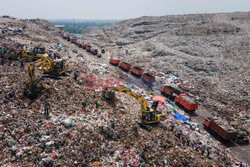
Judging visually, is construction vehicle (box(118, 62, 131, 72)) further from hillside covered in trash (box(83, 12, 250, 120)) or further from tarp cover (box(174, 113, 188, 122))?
tarp cover (box(174, 113, 188, 122))

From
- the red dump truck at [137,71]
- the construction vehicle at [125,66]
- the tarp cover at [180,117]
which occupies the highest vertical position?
the construction vehicle at [125,66]

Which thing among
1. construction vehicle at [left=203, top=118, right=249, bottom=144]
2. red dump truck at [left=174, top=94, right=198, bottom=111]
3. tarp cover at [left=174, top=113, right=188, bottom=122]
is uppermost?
red dump truck at [left=174, top=94, right=198, bottom=111]

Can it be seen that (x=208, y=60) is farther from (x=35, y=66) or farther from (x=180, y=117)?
(x=35, y=66)

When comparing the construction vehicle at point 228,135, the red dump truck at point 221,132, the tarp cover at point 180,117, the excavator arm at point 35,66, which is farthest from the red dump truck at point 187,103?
the excavator arm at point 35,66

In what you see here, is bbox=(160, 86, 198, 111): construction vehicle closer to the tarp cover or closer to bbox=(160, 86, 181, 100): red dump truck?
bbox=(160, 86, 181, 100): red dump truck

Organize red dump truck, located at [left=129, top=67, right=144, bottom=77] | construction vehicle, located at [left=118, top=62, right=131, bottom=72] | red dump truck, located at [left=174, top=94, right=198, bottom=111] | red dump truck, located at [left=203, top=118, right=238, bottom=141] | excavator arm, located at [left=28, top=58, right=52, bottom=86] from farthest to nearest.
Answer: construction vehicle, located at [left=118, top=62, right=131, bottom=72], red dump truck, located at [left=129, top=67, right=144, bottom=77], red dump truck, located at [left=174, top=94, right=198, bottom=111], red dump truck, located at [left=203, top=118, right=238, bottom=141], excavator arm, located at [left=28, top=58, right=52, bottom=86]

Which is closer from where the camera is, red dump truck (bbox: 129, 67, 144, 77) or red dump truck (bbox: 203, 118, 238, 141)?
red dump truck (bbox: 203, 118, 238, 141)

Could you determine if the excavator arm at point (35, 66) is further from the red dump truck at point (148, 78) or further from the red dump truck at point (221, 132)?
the red dump truck at point (221, 132)

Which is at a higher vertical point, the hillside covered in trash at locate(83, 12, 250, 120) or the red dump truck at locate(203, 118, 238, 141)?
the hillside covered in trash at locate(83, 12, 250, 120)

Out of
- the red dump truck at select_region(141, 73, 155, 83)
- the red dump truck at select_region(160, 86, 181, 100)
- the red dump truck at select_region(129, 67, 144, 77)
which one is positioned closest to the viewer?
the red dump truck at select_region(160, 86, 181, 100)

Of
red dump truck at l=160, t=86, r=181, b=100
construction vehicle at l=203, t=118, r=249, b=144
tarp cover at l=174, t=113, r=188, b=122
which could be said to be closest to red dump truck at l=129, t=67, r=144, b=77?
red dump truck at l=160, t=86, r=181, b=100

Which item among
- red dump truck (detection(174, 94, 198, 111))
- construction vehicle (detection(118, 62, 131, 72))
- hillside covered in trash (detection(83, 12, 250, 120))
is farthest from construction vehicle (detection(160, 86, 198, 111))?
construction vehicle (detection(118, 62, 131, 72))
